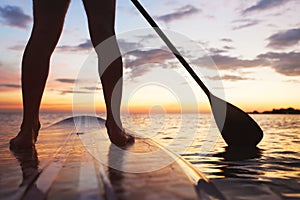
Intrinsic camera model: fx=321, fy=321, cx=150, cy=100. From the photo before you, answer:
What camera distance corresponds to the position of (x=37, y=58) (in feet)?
6.79

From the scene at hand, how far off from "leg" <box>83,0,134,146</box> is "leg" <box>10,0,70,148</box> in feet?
0.72

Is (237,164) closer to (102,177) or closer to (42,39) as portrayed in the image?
(102,177)

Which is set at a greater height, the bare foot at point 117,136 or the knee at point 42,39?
the knee at point 42,39

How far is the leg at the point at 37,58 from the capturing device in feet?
6.76

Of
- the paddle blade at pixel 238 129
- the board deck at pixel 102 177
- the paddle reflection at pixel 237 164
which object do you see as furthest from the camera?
the paddle blade at pixel 238 129

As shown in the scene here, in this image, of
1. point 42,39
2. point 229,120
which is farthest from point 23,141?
point 229,120

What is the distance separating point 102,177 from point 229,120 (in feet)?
5.88

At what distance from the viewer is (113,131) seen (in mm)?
2250

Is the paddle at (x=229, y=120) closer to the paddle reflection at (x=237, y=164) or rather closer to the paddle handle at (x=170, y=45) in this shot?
the paddle handle at (x=170, y=45)

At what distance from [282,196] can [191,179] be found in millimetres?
314

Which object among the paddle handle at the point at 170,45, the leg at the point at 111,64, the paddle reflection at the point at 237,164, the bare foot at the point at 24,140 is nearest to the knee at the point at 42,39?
the leg at the point at 111,64

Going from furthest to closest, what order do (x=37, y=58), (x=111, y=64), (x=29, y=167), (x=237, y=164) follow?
1. (x=111, y=64)
2. (x=37, y=58)
3. (x=237, y=164)
4. (x=29, y=167)

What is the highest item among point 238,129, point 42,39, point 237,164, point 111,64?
point 42,39

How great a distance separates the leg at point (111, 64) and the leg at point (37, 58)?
22 centimetres
